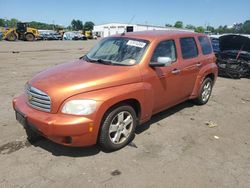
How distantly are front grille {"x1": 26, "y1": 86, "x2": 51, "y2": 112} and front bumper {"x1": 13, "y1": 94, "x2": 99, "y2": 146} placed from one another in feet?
0.27

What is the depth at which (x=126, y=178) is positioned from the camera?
3555mm

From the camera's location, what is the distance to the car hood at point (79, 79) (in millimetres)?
3740

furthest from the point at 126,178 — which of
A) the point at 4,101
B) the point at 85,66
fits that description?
the point at 4,101

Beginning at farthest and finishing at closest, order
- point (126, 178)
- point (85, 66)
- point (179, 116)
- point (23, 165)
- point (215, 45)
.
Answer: point (215, 45) → point (179, 116) → point (85, 66) → point (23, 165) → point (126, 178)

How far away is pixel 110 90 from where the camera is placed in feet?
13.0

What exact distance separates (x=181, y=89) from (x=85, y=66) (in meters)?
2.10

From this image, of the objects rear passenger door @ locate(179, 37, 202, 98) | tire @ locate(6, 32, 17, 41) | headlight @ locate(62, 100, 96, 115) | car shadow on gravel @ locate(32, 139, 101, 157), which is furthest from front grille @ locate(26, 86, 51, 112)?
tire @ locate(6, 32, 17, 41)

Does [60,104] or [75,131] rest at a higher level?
[60,104]

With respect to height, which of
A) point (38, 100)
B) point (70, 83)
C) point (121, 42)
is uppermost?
point (121, 42)

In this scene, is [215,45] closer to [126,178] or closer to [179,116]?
[179,116]

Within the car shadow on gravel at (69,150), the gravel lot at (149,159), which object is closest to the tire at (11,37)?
the gravel lot at (149,159)

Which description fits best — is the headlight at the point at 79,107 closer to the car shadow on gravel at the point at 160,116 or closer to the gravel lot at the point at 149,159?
the gravel lot at the point at 149,159

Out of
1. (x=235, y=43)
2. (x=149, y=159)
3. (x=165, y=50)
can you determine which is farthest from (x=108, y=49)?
(x=235, y=43)

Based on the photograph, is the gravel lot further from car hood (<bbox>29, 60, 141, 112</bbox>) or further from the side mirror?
the side mirror
